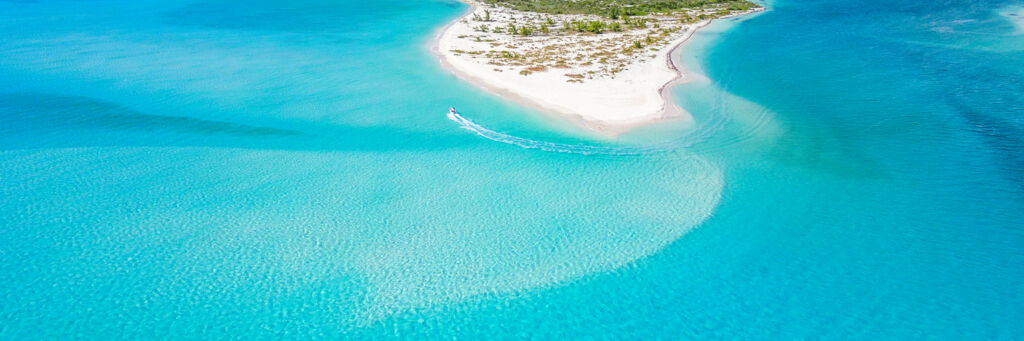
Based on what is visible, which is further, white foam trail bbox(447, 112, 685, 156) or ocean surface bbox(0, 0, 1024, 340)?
white foam trail bbox(447, 112, 685, 156)

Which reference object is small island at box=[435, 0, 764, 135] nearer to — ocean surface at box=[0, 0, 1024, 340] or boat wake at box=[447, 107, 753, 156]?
boat wake at box=[447, 107, 753, 156]

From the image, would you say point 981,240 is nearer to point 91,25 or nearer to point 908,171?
point 908,171

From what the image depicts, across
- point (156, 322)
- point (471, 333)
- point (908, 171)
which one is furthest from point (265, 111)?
point (908, 171)

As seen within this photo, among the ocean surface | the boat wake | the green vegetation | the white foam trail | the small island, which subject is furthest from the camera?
the green vegetation

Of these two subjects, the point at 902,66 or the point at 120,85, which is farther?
the point at 902,66

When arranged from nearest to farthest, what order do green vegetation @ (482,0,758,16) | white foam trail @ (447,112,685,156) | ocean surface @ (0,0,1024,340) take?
ocean surface @ (0,0,1024,340) < white foam trail @ (447,112,685,156) < green vegetation @ (482,0,758,16)

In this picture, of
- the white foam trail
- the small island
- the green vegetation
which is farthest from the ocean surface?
the green vegetation

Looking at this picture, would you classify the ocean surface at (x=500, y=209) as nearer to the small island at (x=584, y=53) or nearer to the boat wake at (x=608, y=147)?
the boat wake at (x=608, y=147)
